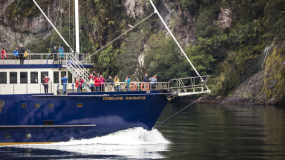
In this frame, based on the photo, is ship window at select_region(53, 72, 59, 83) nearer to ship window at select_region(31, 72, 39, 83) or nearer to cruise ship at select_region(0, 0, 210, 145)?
ship window at select_region(31, 72, 39, 83)

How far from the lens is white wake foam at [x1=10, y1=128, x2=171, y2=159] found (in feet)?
70.9

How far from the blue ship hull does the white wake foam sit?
0.38m

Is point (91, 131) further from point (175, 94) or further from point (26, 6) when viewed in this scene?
point (26, 6)

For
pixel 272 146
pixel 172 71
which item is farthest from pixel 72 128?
pixel 172 71

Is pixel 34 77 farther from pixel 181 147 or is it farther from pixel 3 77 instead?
pixel 181 147

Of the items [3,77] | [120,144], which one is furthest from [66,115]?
[3,77]

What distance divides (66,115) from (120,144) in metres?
3.93

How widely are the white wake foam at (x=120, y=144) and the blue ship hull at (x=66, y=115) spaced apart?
38 cm

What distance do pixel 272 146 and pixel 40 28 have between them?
85.6 m

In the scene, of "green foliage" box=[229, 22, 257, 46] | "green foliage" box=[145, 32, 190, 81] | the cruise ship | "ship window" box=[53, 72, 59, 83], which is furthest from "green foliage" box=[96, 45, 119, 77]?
the cruise ship

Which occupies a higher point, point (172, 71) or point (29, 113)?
point (172, 71)

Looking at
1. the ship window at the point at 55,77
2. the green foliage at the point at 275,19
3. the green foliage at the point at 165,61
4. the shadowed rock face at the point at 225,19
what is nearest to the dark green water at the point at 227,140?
the ship window at the point at 55,77

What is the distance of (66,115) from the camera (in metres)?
24.2

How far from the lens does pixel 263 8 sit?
78500 millimetres
